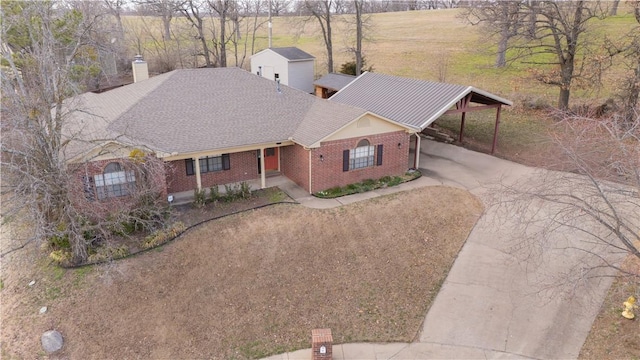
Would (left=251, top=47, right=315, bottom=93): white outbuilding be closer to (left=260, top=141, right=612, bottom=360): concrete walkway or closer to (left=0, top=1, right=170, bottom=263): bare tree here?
(left=0, top=1, right=170, bottom=263): bare tree

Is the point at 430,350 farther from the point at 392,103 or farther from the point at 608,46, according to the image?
the point at 608,46

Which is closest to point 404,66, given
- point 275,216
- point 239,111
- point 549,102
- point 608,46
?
point 549,102

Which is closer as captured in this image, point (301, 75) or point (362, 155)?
point (362, 155)

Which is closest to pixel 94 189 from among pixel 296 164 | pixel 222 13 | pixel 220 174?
pixel 220 174

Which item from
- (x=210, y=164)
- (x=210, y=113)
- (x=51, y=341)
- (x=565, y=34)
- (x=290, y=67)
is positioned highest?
(x=565, y=34)

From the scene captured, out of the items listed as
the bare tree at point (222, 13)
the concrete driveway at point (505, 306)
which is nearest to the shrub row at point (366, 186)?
the concrete driveway at point (505, 306)

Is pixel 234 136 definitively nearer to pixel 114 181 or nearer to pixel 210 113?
pixel 210 113

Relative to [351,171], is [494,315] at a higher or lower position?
lower
